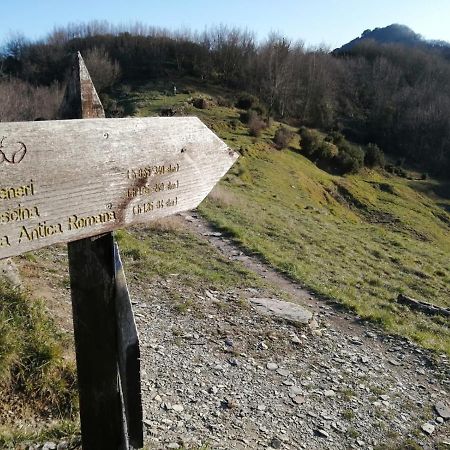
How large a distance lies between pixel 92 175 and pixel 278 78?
5159 centimetres

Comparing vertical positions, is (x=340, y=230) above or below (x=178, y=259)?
below

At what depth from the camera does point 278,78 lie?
50.2 meters

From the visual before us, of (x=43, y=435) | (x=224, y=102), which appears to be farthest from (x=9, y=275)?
(x=224, y=102)

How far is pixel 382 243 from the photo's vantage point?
17328 mm

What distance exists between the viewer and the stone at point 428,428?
504 cm

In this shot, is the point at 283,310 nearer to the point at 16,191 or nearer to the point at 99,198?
the point at 99,198

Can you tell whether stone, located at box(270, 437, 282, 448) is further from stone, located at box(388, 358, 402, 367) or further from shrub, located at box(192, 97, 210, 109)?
shrub, located at box(192, 97, 210, 109)

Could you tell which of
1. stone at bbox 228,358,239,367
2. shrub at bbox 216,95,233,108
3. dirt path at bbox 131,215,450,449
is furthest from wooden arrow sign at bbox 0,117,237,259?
shrub at bbox 216,95,233,108

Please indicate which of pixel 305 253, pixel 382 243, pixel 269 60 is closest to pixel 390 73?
pixel 269 60

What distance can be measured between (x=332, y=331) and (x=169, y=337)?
275cm

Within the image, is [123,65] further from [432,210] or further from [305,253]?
[305,253]

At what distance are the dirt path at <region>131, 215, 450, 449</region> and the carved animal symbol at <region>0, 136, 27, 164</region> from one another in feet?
10.8

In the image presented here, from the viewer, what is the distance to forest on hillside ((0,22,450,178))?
52.6 m

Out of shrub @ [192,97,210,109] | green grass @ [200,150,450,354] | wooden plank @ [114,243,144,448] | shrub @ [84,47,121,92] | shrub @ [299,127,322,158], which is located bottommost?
green grass @ [200,150,450,354]
